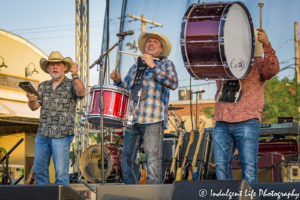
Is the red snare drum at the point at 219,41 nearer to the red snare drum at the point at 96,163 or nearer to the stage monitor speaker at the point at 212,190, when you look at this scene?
the stage monitor speaker at the point at 212,190

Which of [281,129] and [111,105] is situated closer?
[111,105]

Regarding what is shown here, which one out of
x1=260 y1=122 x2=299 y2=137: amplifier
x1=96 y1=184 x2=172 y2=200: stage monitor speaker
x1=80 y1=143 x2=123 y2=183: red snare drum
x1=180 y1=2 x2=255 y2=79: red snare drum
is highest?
x1=180 y1=2 x2=255 y2=79: red snare drum

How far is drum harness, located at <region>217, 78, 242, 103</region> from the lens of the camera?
3.20 m

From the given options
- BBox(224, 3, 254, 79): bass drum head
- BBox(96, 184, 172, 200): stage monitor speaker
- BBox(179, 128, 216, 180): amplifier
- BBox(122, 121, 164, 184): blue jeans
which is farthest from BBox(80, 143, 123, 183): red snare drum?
BBox(96, 184, 172, 200): stage monitor speaker

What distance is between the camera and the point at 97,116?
3850 millimetres

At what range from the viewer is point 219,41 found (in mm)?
2969

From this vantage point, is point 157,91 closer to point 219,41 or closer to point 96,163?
point 219,41

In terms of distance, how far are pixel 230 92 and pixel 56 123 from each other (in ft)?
5.83

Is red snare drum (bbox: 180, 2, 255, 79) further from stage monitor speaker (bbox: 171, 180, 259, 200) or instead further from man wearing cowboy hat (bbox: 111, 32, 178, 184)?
stage monitor speaker (bbox: 171, 180, 259, 200)

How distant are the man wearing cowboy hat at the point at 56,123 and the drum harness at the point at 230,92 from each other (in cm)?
141

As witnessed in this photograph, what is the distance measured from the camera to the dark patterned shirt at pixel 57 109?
146 inches

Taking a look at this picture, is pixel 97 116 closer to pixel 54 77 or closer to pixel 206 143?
pixel 54 77

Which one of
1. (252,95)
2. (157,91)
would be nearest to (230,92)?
(252,95)

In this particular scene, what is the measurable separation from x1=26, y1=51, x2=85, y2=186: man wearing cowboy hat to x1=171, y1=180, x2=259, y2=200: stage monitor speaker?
6.38 feet
